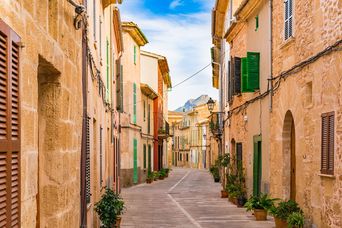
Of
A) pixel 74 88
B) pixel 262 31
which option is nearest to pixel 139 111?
pixel 262 31

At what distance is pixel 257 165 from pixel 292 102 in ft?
15.5

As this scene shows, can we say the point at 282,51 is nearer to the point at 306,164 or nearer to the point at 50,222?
the point at 306,164

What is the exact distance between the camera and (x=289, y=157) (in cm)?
1320

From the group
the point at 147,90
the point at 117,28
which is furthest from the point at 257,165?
the point at 147,90

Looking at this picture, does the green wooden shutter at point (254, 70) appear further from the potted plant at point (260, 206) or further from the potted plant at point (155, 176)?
the potted plant at point (155, 176)

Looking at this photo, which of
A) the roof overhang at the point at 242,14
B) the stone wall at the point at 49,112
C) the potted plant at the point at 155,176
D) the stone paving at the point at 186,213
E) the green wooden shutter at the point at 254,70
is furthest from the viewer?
the potted plant at the point at 155,176

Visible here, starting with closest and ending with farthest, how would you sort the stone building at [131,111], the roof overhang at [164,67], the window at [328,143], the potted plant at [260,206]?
the window at [328,143], the potted plant at [260,206], the stone building at [131,111], the roof overhang at [164,67]

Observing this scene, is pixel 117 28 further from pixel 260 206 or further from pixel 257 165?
pixel 260 206

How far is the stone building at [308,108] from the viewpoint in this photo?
30.2 feet

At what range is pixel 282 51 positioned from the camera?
13.2 m

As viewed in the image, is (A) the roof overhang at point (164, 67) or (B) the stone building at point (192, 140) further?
(B) the stone building at point (192, 140)

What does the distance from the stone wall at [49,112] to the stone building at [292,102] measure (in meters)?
4.97

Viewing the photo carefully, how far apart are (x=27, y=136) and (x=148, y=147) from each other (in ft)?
112

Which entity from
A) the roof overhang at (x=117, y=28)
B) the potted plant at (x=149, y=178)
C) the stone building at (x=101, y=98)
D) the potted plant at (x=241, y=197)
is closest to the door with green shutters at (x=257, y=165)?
the potted plant at (x=241, y=197)
